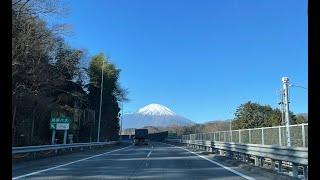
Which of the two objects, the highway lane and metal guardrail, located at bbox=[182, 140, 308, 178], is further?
the highway lane

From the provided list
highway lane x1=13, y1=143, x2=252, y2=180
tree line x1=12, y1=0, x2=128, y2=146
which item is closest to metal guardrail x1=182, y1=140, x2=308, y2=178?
highway lane x1=13, y1=143, x2=252, y2=180

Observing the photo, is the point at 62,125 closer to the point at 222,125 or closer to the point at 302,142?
the point at 302,142

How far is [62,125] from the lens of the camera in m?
45.4

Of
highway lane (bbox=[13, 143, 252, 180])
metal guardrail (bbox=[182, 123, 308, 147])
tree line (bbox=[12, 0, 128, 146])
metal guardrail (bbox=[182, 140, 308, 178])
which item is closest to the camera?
metal guardrail (bbox=[182, 140, 308, 178])

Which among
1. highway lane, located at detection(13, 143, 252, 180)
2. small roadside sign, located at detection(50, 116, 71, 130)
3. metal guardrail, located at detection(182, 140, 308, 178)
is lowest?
highway lane, located at detection(13, 143, 252, 180)

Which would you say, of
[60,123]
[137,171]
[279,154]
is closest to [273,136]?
[279,154]

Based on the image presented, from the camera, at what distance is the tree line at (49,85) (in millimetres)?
34438

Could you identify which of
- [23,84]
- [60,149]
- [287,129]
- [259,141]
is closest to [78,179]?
[287,129]

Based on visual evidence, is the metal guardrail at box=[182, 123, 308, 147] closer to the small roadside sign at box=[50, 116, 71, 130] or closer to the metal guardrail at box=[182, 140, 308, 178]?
the metal guardrail at box=[182, 140, 308, 178]

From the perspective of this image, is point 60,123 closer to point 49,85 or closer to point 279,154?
point 49,85

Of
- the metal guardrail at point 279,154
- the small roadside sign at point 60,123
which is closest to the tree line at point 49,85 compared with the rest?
the small roadside sign at point 60,123

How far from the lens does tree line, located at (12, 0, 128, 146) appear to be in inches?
1356

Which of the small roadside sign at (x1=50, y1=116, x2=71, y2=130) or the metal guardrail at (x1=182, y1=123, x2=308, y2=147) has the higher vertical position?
the small roadside sign at (x1=50, y1=116, x2=71, y2=130)

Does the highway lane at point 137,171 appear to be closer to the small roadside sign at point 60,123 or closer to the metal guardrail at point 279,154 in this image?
the metal guardrail at point 279,154
